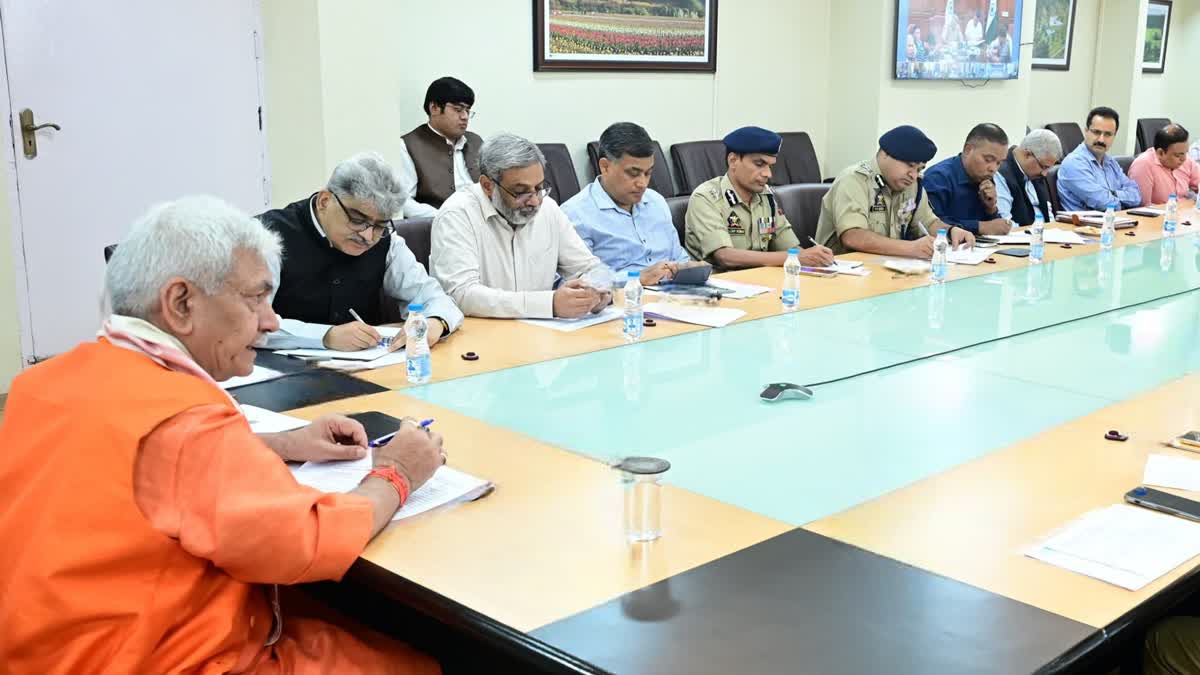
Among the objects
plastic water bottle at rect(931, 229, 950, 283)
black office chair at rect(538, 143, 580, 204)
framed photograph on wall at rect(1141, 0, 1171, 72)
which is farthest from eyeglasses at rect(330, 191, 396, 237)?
framed photograph on wall at rect(1141, 0, 1171, 72)

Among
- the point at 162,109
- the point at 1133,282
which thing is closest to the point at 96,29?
the point at 162,109

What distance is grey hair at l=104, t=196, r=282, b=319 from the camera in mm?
1523

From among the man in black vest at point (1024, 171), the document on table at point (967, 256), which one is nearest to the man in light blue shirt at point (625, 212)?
the document on table at point (967, 256)

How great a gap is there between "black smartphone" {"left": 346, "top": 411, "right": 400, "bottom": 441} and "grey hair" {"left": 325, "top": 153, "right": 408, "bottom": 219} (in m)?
0.78

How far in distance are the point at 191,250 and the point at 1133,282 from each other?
3653mm

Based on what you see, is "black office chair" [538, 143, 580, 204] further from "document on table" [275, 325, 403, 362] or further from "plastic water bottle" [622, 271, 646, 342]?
"document on table" [275, 325, 403, 362]

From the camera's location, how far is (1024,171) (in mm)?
6074

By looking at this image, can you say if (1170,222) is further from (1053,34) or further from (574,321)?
(1053,34)

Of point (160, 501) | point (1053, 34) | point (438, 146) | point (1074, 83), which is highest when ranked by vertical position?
point (1053, 34)

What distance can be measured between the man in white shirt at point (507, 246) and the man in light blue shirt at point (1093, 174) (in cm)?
433

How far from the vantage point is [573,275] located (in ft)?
12.7

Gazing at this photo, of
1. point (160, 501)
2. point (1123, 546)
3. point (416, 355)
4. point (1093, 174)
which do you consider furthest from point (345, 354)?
point (1093, 174)

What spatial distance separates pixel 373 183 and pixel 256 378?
0.61 m

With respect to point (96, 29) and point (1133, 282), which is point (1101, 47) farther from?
point (96, 29)
